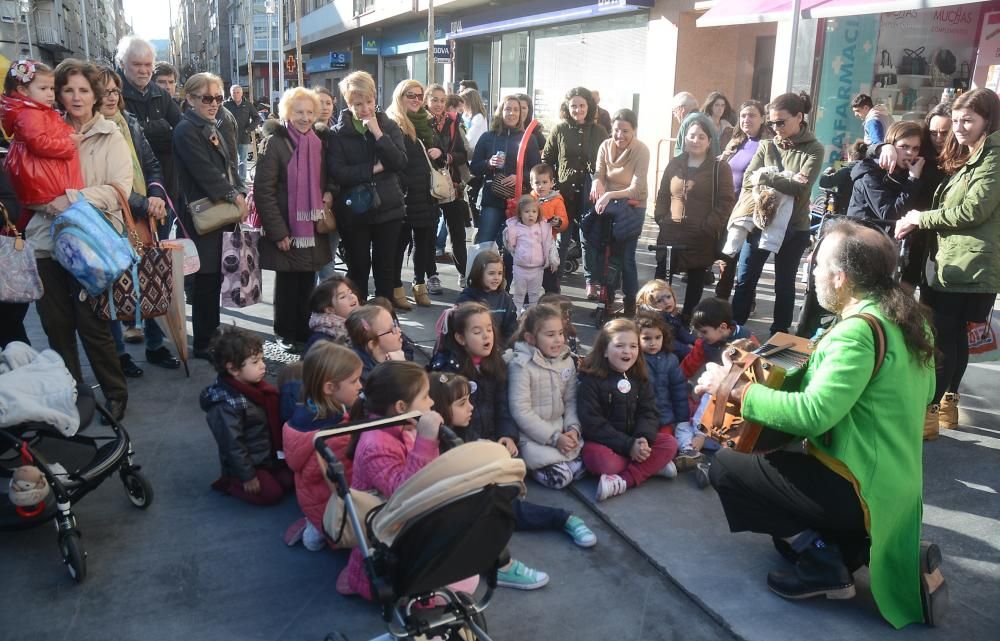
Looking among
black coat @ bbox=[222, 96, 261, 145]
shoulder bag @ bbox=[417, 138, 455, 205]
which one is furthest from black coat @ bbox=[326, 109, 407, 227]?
black coat @ bbox=[222, 96, 261, 145]

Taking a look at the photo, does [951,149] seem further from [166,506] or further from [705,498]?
[166,506]

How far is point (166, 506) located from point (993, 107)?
495cm

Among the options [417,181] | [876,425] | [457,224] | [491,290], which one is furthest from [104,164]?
[876,425]

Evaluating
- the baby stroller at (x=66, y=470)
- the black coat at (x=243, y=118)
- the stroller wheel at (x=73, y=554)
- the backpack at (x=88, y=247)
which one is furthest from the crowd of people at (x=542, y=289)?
the black coat at (x=243, y=118)

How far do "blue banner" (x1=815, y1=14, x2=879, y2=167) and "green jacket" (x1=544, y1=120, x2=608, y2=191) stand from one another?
20.5ft

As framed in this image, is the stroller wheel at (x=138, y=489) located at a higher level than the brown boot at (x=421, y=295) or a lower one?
lower

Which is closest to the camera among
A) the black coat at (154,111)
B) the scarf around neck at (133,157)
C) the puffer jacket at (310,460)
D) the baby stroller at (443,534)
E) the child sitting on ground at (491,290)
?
the baby stroller at (443,534)

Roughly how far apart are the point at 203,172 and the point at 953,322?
16.2 feet

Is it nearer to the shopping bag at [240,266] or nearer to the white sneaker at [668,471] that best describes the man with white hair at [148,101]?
the shopping bag at [240,266]

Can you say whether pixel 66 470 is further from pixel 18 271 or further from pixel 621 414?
pixel 621 414

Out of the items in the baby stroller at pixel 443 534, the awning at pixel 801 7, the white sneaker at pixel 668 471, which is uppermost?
the awning at pixel 801 7

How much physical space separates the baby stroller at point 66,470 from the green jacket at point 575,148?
4890 millimetres

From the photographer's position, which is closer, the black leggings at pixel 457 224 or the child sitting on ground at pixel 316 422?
the child sitting on ground at pixel 316 422

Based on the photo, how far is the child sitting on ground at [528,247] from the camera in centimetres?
664
